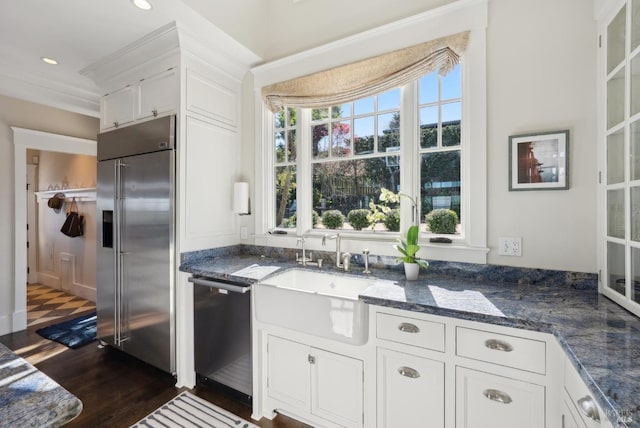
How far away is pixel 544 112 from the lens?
5.75ft

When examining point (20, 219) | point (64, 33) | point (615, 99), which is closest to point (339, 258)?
point (615, 99)

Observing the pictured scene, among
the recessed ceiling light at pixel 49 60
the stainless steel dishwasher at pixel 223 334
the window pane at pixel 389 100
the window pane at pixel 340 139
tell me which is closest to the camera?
the stainless steel dishwasher at pixel 223 334

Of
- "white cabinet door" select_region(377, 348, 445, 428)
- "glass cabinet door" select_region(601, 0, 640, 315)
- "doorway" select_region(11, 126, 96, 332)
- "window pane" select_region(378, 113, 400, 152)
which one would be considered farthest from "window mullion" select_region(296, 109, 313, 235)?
→ "doorway" select_region(11, 126, 96, 332)

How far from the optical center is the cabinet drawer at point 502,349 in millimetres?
1223

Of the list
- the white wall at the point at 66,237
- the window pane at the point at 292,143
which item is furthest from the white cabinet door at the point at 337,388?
the white wall at the point at 66,237

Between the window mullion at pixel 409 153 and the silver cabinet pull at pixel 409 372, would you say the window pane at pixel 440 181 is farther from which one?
the silver cabinet pull at pixel 409 372

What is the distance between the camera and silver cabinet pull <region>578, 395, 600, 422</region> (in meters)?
0.85

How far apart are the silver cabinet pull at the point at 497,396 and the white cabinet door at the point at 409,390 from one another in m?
0.18

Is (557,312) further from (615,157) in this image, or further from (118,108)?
(118,108)

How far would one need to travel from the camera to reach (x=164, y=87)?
7.98 feet

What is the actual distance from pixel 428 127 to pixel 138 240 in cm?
248

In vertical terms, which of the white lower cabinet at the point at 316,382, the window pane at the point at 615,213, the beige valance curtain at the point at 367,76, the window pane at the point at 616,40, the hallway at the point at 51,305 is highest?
the beige valance curtain at the point at 367,76

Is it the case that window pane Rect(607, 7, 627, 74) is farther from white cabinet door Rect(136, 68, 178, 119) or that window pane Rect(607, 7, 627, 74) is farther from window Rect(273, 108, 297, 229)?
white cabinet door Rect(136, 68, 178, 119)

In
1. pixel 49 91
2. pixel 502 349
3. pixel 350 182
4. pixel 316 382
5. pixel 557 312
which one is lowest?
pixel 316 382
